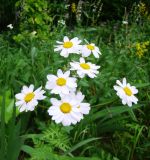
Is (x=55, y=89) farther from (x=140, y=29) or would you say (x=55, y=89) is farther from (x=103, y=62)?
(x=140, y=29)

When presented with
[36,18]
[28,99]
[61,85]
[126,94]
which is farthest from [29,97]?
[36,18]

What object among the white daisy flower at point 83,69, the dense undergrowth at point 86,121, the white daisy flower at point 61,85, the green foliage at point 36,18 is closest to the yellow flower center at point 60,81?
the white daisy flower at point 61,85

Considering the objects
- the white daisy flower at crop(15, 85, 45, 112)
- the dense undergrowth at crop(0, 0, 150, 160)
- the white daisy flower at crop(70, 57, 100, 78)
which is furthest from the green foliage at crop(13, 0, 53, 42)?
the white daisy flower at crop(15, 85, 45, 112)

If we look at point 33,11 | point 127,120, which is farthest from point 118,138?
point 33,11

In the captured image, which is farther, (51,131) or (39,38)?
(39,38)

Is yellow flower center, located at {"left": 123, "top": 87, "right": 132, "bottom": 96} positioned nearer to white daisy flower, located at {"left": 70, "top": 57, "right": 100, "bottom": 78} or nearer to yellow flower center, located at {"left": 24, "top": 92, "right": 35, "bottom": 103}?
white daisy flower, located at {"left": 70, "top": 57, "right": 100, "bottom": 78}

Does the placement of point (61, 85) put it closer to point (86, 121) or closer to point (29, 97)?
point (29, 97)

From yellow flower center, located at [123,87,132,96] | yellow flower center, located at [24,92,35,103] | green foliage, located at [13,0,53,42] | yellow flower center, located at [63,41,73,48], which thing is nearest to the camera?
yellow flower center, located at [24,92,35,103]

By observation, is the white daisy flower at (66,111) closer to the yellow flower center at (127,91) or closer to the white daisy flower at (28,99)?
the white daisy flower at (28,99)
